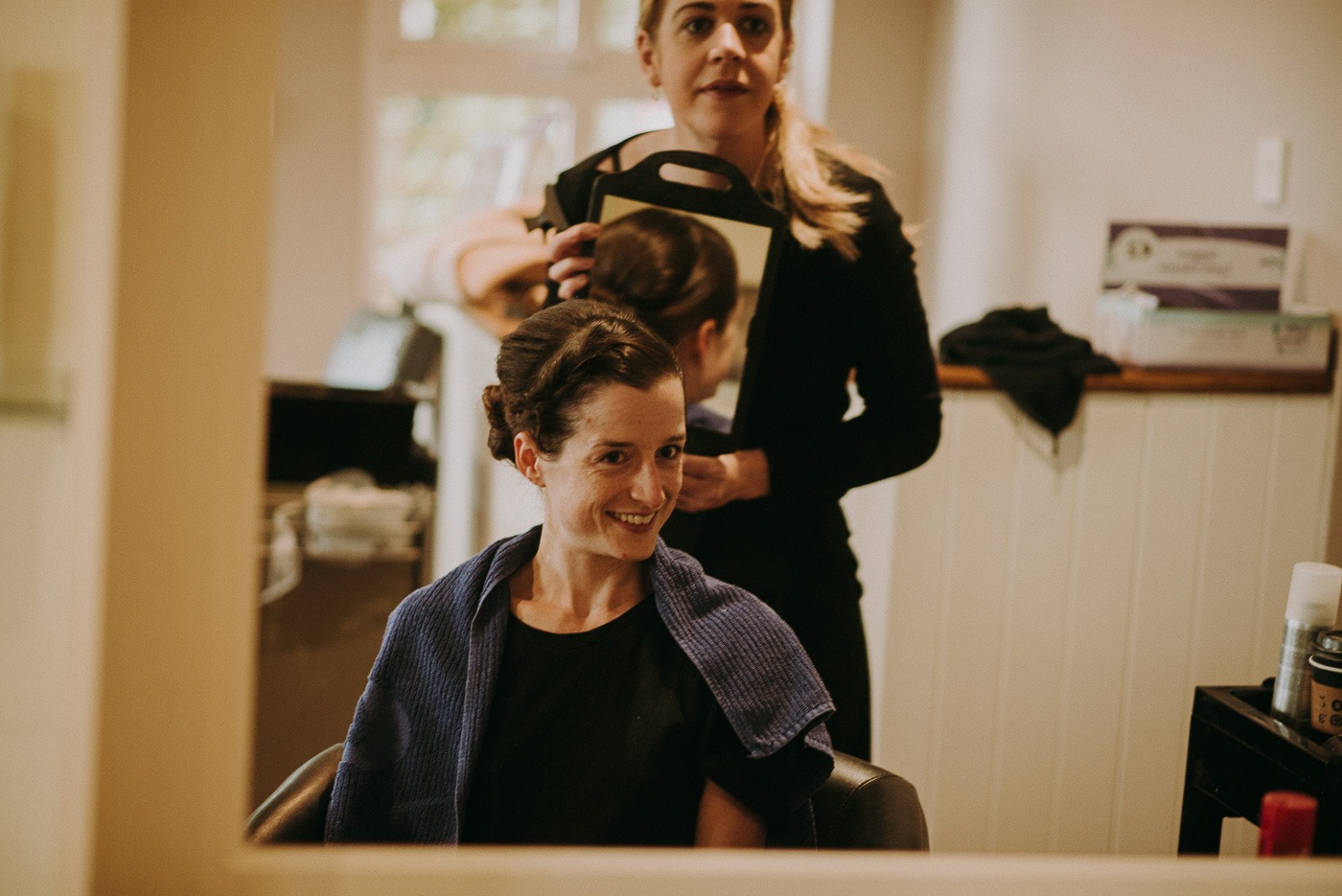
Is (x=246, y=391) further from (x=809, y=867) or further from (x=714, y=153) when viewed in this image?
(x=714, y=153)

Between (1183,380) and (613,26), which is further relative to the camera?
(613,26)

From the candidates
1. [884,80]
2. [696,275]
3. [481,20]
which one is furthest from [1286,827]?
[481,20]

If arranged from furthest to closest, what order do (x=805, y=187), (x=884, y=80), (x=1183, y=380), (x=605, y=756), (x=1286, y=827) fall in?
(x=884, y=80) → (x=1183, y=380) → (x=805, y=187) → (x=605, y=756) → (x=1286, y=827)

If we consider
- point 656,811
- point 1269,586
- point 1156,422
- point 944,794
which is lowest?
point 944,794

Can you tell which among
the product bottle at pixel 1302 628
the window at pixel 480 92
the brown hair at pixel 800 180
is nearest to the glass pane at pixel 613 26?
the window at pixel 480 92

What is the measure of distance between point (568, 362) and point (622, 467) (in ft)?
0.33

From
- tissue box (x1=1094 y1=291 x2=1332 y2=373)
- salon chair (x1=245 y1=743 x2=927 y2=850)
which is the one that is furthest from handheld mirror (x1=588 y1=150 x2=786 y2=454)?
tissue box (x1=1094 y1=291 x2=1332 y2=373)

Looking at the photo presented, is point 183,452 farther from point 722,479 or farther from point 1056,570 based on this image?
point 1056,570

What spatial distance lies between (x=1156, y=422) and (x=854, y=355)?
953 mm

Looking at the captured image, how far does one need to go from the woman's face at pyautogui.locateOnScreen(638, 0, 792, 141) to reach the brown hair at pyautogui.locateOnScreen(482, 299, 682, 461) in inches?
8.1

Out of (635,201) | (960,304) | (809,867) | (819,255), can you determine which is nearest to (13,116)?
(809,867)

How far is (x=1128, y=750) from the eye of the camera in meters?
1.64

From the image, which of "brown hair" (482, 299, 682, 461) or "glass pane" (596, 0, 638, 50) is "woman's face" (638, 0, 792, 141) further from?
"glass pane" (596, 0, 638, 50)

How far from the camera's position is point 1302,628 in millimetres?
1046
